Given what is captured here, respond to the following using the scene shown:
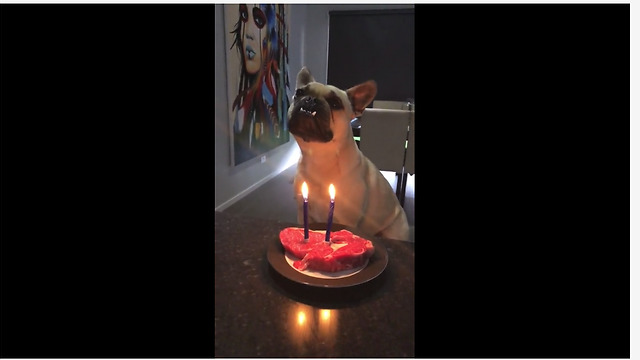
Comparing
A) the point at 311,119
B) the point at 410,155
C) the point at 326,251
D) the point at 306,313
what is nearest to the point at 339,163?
the point at 311,119

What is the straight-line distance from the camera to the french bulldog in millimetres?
1003

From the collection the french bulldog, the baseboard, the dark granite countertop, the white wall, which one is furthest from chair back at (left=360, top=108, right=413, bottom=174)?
the dark granite countertop

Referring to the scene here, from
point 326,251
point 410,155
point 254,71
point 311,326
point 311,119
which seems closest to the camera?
point 311,326

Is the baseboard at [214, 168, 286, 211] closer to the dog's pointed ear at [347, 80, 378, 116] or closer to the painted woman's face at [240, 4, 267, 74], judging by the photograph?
the painted woman's face at [240, 4, 267, 74]

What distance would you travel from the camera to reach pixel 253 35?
7.70 ft

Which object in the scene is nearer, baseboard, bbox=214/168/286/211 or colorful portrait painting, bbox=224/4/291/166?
colorful portrait painting, bbox=224/4/291/166

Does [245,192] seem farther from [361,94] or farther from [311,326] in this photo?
[311,326]

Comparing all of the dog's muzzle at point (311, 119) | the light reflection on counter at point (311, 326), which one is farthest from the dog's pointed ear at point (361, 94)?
the light reflection on counter at point (311, 326)

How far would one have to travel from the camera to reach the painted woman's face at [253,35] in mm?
2285

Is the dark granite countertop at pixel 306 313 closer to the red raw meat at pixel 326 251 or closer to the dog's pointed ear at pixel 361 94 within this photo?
the red raw meat at pixel 326 251

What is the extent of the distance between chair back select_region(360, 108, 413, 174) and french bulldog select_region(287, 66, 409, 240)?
3.58 ft

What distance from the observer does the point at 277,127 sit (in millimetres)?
2854

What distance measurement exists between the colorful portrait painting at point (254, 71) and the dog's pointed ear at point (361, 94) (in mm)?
1185

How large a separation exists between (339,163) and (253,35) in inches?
65.6
